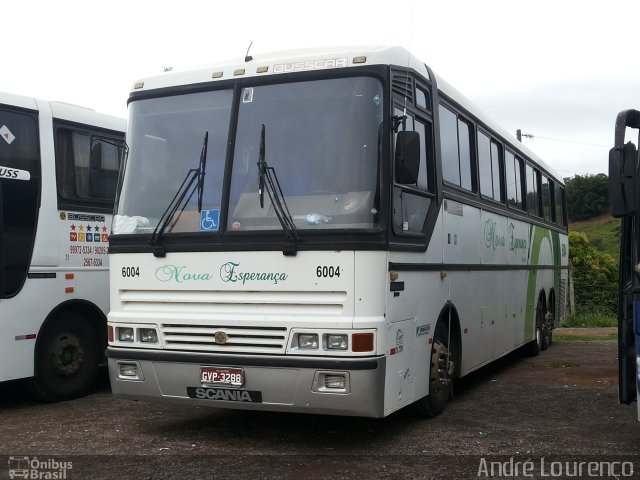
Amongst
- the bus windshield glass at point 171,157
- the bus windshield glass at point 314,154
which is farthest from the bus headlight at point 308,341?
the bus windshield glass at point 171,157

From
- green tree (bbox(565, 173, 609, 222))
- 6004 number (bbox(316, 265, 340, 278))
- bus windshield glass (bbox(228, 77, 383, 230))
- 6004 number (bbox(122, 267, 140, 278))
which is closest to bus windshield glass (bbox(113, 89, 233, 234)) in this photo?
bus windshield glass (bbox(228, 77, 383, 230))

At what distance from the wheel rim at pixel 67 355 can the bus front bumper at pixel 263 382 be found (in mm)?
2364

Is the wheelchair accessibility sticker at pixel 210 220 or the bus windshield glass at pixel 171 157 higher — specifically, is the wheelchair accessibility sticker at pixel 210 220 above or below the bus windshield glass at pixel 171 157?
below

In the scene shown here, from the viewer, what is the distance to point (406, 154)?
21.5 ft

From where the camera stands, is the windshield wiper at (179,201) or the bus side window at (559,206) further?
the bus side window at (559,206)

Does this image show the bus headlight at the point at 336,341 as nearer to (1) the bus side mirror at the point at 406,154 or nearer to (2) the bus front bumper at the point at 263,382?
(2) the bus front bumper at the point at 263,382

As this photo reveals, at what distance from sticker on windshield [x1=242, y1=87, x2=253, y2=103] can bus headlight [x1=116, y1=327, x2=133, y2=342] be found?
2.22 m

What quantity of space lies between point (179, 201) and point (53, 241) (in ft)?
9.39

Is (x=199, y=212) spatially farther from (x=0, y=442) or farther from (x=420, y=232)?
(x=0, y=442)

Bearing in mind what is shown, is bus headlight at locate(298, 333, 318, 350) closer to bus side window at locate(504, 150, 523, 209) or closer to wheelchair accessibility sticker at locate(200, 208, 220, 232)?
wheelchair accessibility sticker at locate(200, 208, 220, 232)

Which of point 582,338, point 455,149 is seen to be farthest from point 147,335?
point 582,338

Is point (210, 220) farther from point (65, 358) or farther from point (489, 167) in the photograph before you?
point (489, 167)

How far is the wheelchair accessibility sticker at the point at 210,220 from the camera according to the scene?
22.2 feet

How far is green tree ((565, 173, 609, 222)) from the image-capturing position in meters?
63.9
